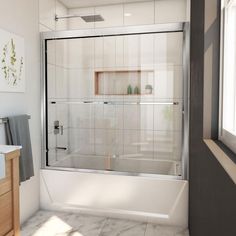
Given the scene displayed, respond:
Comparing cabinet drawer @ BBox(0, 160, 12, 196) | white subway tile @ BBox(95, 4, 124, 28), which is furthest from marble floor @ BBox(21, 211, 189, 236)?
white subway tile @ BBox(95, 4, 124, 28)

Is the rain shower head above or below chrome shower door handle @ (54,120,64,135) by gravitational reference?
above

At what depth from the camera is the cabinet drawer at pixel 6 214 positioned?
68.9 inches

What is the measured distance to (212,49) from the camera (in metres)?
1.57

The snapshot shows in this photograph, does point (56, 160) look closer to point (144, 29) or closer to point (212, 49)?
point (144, 29)

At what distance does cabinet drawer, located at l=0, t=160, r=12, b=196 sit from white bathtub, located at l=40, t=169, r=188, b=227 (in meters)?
1.09

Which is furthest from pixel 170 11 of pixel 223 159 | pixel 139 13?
pixel 223 159

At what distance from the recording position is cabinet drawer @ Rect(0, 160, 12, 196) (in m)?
1.74

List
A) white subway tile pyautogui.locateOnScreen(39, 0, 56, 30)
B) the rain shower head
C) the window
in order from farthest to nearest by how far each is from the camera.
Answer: the rain shower head → white subway tile pyautogui.locateOnScreen(39, 0, 56, 30) → the window

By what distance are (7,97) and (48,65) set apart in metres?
0.80

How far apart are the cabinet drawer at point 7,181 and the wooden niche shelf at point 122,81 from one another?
66.9 inches

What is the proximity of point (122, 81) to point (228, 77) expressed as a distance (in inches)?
74.9

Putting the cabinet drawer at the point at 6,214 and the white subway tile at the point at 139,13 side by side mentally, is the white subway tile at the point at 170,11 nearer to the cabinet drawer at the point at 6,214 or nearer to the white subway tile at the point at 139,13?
the white subway tile at the point at 139,13

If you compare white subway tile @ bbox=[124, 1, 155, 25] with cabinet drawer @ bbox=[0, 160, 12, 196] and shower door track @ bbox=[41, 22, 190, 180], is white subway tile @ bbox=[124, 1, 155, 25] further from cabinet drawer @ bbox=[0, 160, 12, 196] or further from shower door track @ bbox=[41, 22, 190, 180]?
cabinet drawer @ bbox=[0, 160, 12, 196]

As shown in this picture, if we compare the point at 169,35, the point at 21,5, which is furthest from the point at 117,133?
the point at 21,5
